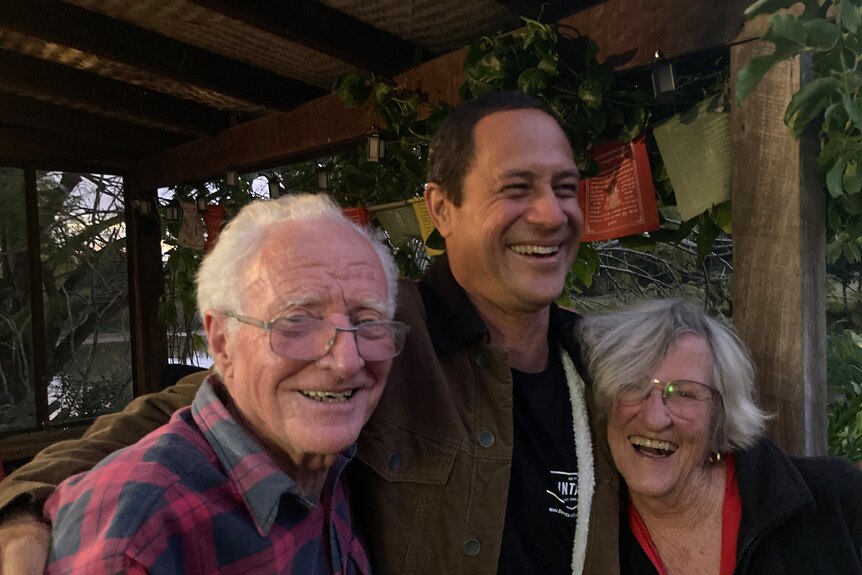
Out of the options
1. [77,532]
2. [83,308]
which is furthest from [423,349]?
[83,308]

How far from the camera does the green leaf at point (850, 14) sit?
1.15 meters

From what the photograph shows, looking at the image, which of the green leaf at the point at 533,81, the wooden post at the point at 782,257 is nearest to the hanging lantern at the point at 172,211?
the green leaf at the point at 533,81

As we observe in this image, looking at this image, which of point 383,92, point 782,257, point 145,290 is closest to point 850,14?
point 782,257

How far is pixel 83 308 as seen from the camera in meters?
4.71

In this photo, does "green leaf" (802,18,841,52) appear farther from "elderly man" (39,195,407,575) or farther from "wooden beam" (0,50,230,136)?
"wooden beam" (0,50,230,136)

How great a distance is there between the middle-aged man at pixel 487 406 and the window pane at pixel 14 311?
150 inches

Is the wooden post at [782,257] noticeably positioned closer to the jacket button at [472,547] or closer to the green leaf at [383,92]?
the jacket button at [472,547]

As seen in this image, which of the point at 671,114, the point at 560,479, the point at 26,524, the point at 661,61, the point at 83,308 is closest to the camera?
the point at 26,524

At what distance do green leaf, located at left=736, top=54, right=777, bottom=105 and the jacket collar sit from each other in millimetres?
633

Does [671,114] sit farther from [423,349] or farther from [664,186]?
[423,349]

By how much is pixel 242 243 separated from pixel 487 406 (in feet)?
1.98

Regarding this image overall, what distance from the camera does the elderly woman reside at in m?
1.32

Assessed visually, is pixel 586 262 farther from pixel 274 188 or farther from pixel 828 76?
pixel 274 188

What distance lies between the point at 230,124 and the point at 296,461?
337 cm
